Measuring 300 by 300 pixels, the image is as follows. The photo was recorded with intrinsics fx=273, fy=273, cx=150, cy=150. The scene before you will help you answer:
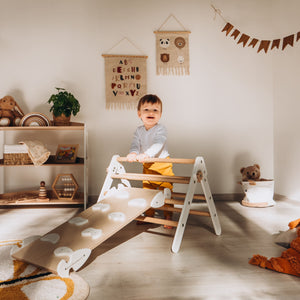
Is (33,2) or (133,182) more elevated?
(33,2)

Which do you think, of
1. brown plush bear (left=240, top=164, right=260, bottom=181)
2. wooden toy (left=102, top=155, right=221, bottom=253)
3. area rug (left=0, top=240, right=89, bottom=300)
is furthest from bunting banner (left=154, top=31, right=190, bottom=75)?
area rug (left=0, top=240, right=89, bottom=300)

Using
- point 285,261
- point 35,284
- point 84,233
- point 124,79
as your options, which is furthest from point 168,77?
point 35,284

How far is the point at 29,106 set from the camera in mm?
2934

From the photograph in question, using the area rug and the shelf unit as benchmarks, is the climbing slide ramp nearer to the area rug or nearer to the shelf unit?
the area rug

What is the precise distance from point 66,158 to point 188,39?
1871mm

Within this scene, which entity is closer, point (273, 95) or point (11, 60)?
point (11, 60)

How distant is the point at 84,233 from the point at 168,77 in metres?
2.12

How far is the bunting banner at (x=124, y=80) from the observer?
2.99 metres

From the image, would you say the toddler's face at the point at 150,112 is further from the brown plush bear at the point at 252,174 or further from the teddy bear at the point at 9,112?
the teddy bear at the point at 9,112

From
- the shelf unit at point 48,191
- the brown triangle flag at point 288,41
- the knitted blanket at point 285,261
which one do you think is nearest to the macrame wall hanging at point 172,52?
the brown triangle flag at point 288,41

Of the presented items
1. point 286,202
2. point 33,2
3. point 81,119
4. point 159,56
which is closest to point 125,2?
point 159,56

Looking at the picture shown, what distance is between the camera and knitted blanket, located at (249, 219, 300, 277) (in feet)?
4.23

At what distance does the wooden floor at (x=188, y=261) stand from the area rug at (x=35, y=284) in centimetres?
6

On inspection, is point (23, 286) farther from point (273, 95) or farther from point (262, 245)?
point (273, 95)
